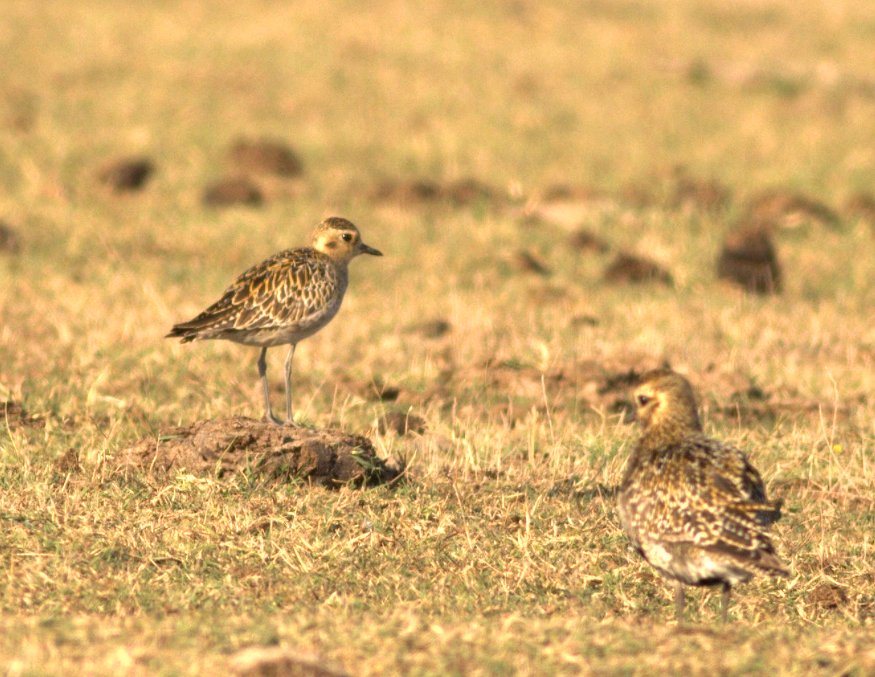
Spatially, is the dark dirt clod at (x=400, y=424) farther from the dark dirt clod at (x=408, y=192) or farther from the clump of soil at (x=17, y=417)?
the dark dirt clod at (x=408, y=192)

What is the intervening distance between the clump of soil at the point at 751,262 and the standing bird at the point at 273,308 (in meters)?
5.84

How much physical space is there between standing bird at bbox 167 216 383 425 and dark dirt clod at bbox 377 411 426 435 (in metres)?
0.65

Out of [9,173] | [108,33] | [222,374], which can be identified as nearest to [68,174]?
[9,173]

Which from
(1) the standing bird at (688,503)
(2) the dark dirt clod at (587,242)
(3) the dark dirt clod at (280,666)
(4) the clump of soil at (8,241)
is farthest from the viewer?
(2) the dark dirt clod at (587,242)

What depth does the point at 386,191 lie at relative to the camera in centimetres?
1711

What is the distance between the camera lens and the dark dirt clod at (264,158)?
703 inches

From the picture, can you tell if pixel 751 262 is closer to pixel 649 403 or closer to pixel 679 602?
pixel 649 403

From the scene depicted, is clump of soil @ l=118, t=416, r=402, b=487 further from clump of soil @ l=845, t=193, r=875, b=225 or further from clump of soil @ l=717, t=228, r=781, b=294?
clump of soil @ l=845, t=193, r=875, b=225

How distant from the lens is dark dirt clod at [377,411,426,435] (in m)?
9.04

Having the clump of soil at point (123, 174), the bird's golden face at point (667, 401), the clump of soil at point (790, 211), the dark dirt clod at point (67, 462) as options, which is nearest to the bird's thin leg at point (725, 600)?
the bird's golden face at point (667, 401)

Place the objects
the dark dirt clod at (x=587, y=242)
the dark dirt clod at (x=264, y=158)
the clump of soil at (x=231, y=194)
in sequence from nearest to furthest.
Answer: the dark dirt clod at (x=587, y=242) → the clump of soil at (x=231, y=194) → the dark dirt clod at (x=264, y=158)

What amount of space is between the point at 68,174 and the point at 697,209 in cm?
717

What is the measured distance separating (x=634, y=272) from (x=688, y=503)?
26.1ft

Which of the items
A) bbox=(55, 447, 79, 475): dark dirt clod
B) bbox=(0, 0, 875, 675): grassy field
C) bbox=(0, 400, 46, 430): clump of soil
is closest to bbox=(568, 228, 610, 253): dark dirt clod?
bbox=(0, 0, 875, 675): grassy field
